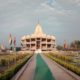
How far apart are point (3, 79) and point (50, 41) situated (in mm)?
94610

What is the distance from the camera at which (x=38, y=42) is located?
104000mm

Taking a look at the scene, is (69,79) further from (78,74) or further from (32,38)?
(32,38)

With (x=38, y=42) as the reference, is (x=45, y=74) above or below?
below

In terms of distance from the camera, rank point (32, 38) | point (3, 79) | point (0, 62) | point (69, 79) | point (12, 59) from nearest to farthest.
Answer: point (3, 79), point (69, 79), point (0, 62), point (12, 59), point (32, 38)

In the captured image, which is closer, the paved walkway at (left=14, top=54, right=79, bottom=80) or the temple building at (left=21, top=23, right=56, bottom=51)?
the paved walkway at (left=14, top=54, right=79, bottom=80)

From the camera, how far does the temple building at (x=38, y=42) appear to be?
102250mm

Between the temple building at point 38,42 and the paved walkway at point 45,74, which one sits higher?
the temple building at point 38,42

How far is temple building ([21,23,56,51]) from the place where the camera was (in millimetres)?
102250

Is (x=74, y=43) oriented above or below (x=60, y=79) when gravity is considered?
above

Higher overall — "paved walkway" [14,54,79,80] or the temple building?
the temple building

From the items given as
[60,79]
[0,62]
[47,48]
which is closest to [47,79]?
[60,79]

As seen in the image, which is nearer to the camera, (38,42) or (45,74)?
(45,74)

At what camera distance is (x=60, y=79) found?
1393 cm

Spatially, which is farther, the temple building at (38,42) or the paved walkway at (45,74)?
the temple building at (38,42)
